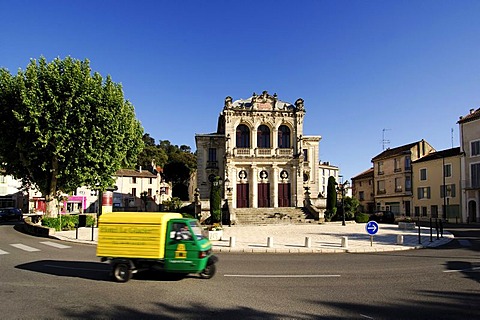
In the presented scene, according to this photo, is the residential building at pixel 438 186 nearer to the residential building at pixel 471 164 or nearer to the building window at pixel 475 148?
the residential building at pixel 471 164

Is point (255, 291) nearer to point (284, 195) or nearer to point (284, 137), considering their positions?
point (284, 195)

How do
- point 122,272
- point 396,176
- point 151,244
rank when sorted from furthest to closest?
point 396,176
point 122,272
point 151,244

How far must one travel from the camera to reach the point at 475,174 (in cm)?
3962

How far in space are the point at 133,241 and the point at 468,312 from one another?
24.5ft

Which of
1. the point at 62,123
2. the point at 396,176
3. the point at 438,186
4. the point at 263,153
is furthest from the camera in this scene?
the point at 396,176

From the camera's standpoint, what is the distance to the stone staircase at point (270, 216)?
1315 inches

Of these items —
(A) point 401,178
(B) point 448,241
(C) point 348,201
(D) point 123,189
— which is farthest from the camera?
(D) point 123,189

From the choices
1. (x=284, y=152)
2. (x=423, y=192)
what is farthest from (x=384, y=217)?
(x=284, y=152)

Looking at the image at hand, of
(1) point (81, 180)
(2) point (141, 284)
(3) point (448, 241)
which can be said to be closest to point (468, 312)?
(2) point (141, 284)

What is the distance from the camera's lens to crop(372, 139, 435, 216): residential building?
50781mm

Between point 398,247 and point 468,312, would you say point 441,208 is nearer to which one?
point 398,247

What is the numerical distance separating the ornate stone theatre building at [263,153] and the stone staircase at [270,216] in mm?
2597

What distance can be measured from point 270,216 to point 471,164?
81.8 feet

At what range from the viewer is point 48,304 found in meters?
6.92
